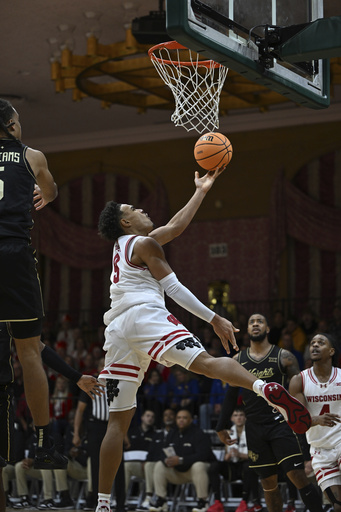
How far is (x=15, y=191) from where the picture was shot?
5.76 metres

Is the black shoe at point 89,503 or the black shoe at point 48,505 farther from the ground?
the black shoe at point 89,503

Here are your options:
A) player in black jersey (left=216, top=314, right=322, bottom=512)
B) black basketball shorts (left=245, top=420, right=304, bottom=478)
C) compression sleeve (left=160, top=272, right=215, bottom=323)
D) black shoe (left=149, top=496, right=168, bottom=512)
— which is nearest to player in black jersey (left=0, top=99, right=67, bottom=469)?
compression sleeve (left=160, top=272, right=215, bottom=323)

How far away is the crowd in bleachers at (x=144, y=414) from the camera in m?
13.0

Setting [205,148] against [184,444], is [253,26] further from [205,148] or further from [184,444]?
[184,444]

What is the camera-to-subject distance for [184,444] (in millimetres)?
12492

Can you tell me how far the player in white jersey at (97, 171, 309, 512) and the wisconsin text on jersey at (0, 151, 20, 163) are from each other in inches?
48.7

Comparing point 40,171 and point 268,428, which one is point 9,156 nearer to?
point 40,171

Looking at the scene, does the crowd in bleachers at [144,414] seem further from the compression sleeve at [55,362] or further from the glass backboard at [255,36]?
the glass backboard at [255,36]

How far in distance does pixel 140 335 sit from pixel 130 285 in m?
0.43

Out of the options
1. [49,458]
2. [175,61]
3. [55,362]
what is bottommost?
[49,458]

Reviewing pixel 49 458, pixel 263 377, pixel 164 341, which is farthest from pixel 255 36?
pixel 263 377

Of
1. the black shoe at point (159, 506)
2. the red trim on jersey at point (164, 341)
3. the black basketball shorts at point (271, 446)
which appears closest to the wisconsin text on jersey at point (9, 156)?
the red trim on jersey at point (164, 341)

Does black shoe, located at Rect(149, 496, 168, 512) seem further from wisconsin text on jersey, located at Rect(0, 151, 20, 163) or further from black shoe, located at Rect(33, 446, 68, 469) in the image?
wisconsin text on jersey, located at Rect(0, 151, 20, 163)

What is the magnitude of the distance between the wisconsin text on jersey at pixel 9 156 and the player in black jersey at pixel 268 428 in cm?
421
